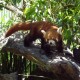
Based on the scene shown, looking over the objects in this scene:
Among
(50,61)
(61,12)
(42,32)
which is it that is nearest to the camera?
(50,61)

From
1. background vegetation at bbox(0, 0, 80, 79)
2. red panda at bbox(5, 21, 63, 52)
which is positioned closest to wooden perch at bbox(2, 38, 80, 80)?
red panda at bbox(5, 21, 63, 52)

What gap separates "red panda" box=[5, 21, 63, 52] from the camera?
15.8 ft

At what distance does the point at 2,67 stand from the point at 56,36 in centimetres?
133

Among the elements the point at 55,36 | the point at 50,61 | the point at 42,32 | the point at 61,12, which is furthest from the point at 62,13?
the point at 50,61

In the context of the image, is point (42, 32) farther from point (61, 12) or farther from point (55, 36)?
point (61, 12)

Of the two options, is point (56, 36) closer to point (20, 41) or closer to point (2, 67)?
point (20, 41)

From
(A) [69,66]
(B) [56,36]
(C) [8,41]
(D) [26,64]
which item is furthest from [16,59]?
(A) [69,66]

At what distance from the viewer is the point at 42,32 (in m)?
4.98

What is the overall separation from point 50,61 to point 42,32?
1.05 meters

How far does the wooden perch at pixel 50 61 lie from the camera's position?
3840mm

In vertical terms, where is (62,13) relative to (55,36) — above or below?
above

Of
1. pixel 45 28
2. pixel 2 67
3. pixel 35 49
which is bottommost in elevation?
pixel 2 67

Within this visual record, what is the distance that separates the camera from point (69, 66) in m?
3.83

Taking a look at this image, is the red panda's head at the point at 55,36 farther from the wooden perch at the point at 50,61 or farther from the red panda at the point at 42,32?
the wooden perch at the point at 50,61
